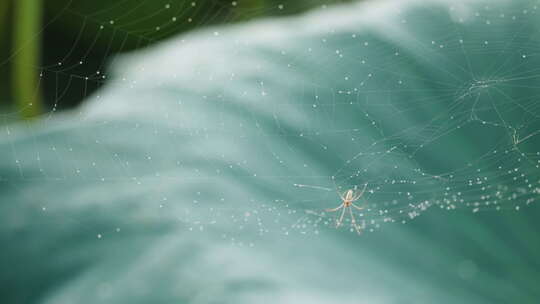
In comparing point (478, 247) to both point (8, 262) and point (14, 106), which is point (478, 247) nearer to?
point (8, 262)

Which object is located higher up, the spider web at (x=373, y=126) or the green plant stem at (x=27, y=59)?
the spider web at (x=373, y=126)

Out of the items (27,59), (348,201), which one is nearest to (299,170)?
(348,201)

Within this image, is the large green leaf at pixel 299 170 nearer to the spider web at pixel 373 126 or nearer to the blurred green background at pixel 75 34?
the spider web at pixel 373 126

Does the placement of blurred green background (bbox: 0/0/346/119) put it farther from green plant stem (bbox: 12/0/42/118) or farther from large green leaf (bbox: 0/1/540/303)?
large green leaf (bbox: 0/1/540/303)

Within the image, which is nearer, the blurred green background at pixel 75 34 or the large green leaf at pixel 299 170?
the large green leaf at pixel 299 170

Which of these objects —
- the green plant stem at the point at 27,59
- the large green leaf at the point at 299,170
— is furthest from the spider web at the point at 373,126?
the green plant stem at the point at 27,59

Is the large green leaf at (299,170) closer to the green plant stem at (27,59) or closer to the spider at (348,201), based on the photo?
the spider at (348,201)

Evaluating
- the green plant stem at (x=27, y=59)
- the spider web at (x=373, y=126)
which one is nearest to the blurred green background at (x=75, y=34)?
the green plant stem at (x=27, y=59)

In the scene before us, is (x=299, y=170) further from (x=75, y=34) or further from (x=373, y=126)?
(x=75, y=34)
